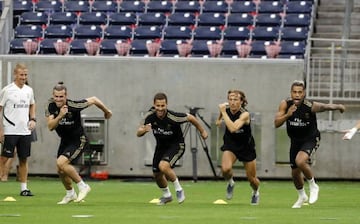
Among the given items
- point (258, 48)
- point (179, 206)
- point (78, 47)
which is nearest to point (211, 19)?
point (258, 48)

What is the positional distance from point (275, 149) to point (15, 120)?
8.46 m

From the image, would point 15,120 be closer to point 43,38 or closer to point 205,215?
point 205,215

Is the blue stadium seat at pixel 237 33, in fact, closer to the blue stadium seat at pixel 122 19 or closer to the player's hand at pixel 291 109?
the blue stadium seat at pixel 122 19

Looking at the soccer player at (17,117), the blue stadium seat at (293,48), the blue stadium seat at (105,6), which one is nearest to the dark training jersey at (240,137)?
the soccer player at (17,117)

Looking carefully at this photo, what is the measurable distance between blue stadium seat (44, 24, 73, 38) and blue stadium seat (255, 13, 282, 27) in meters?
4.92

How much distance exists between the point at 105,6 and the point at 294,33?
5.42 m

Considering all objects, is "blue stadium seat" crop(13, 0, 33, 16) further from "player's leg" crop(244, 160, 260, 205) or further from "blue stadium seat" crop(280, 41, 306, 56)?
"player's leg" crop(244, 160, 260, 205)

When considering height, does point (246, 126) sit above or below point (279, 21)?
below

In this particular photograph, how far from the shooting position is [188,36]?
31.9 metres

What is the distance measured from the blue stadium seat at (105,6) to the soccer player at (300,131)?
1383cm

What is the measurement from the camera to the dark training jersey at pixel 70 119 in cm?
2044

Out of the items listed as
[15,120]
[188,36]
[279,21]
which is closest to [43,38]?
[188,36]

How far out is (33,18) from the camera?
1305 inches

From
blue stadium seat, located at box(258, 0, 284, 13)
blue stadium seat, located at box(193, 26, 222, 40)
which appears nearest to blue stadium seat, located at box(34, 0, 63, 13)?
blue stadium seat, located at box(193, 26, 222, 40)
